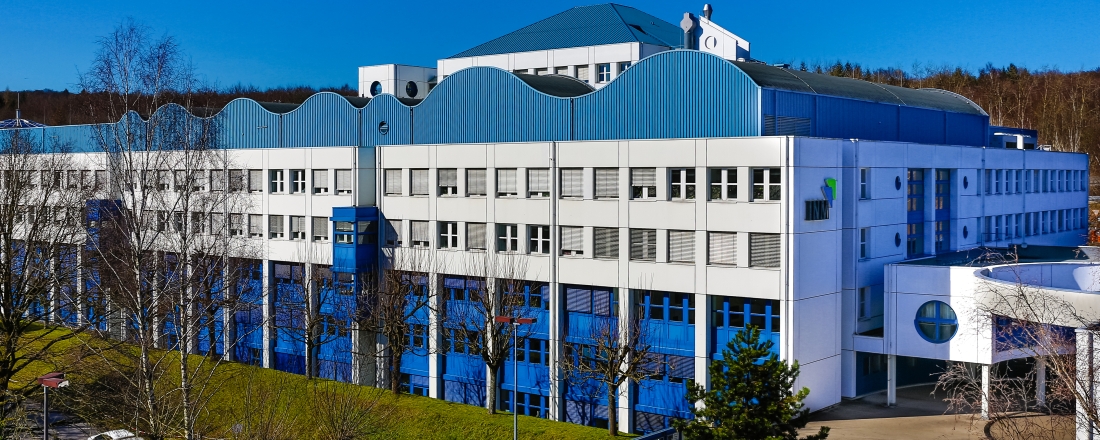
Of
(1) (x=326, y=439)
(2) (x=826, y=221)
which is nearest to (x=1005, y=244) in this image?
(2) (x=826, y=221)

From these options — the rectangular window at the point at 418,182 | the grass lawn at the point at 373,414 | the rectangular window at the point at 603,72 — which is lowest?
the grass lawn at the point at 373,414

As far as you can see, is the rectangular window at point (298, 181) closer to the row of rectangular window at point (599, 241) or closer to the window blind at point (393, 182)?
the window blind at point (393, 182)

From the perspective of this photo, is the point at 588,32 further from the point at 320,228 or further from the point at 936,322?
the point at 936,322

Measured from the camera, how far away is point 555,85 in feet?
149

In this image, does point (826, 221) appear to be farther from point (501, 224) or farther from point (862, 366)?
point (501, 224)

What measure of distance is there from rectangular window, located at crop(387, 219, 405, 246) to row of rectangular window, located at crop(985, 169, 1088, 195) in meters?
26.7

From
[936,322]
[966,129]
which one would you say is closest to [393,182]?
[936,322]

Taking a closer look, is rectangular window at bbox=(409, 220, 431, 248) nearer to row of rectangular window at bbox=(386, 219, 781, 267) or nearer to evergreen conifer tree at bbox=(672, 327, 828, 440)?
row of rectangular window at bbox=(386, 219, 781, 267)

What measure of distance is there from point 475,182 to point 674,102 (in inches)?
375

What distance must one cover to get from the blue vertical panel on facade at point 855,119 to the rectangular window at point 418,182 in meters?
16.6

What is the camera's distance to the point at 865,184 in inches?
1524

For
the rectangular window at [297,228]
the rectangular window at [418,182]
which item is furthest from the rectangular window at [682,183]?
the rectangular window at [297,228]

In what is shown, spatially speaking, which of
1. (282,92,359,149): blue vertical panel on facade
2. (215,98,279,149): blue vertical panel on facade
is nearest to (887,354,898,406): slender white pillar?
(282,92,359,149): blue vertical panel on facade

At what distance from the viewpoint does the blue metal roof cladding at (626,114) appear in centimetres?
3741
